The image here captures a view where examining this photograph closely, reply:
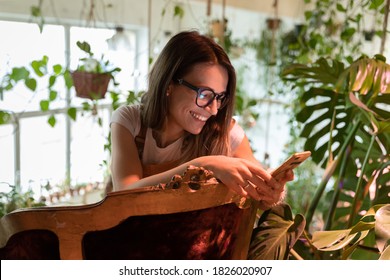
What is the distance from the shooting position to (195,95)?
3.90 feet

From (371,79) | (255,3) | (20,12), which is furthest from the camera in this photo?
(255,3)

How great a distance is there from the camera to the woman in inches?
46.8

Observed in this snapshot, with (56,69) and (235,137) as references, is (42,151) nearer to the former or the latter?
(56,69)

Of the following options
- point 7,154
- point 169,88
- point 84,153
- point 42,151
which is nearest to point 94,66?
point 169,88

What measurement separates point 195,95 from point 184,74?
7 centimetres

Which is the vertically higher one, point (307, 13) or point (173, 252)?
point (307, 13)

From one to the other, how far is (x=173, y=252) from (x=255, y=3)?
3719 millimetres

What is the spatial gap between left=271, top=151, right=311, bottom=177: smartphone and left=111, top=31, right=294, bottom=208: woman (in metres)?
0.11

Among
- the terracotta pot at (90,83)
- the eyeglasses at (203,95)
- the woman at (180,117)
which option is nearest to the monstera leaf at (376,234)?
the woman at (180,117)

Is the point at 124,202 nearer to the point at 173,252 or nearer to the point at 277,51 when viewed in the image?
the point at 173,252

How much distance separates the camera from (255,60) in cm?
609

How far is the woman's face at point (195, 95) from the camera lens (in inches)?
46.7

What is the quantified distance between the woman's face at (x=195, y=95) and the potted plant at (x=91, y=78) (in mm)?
1024
